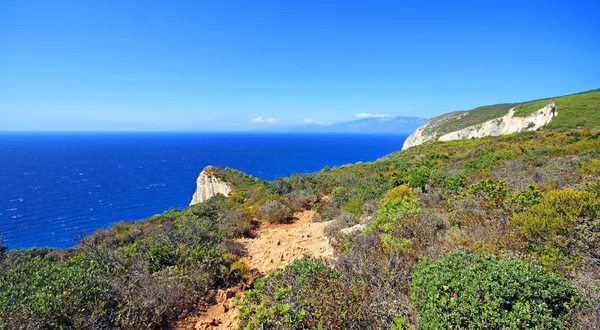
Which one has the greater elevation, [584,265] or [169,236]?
[584,265]

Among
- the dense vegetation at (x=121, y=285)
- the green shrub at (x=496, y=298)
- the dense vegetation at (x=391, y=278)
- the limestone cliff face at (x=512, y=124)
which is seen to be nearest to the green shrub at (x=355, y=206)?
the dense vegetation at (x=391, y=278)

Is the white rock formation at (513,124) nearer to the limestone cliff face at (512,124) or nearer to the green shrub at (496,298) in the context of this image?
the limestone cliff face at (512,124)

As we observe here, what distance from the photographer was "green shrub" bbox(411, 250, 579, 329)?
9.59ft

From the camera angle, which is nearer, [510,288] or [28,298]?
[510,288]

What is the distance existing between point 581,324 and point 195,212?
11.5m

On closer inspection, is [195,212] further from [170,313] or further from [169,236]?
[170,313]

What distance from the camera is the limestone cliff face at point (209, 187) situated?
28.9m

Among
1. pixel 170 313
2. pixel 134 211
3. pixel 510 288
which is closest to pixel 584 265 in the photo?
pixel 510 288

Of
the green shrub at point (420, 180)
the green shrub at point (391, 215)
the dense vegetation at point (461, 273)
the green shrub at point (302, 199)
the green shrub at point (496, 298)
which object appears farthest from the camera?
the green shrub at point (302, 199)

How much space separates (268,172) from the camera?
75.5 meters

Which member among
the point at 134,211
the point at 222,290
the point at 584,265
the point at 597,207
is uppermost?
the point at 597,207

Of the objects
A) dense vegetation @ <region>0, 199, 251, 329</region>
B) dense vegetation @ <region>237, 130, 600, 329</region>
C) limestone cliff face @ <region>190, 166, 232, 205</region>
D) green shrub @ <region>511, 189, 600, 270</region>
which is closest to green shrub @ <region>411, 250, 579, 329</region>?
dense vegetation @ <region>237, 130, 600, 329</region>

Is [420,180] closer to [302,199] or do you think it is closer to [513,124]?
[302,199]

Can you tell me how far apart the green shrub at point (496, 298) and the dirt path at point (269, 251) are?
3.29 metres
